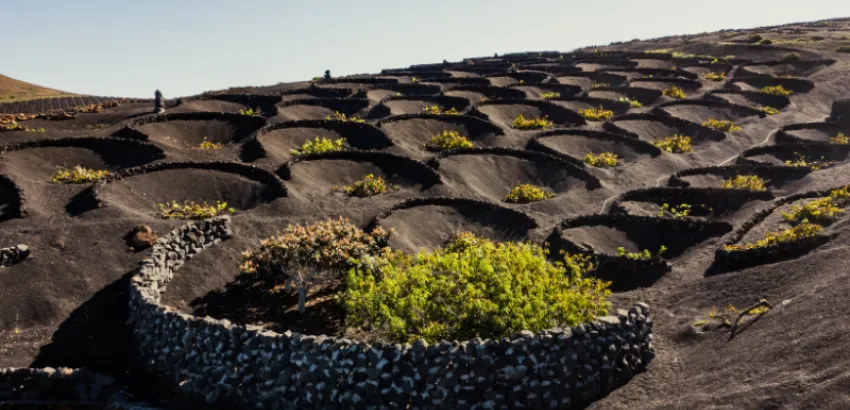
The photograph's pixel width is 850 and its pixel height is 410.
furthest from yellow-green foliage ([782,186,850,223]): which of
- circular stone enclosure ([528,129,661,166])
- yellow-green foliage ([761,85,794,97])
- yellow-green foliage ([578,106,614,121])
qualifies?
yellow-green foliage ([761,85,794,97])

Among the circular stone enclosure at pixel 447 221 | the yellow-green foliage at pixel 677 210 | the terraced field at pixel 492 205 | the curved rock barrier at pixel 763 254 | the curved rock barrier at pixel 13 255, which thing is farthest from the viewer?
the yellow-green foliage at pixel 677 210

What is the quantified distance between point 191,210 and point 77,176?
20.0 feet

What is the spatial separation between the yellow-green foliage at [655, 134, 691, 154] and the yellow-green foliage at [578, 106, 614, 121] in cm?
525

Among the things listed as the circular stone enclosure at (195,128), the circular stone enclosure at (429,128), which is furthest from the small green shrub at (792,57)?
the circular stone enclosure at (195,128)

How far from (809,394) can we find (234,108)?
4085cm

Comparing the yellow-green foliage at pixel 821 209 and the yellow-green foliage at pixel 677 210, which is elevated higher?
the yellow-green foliage at pixel 821 209

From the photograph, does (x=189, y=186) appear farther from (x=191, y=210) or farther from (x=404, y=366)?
(x=404, y=366)

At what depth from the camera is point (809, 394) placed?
10117 mm

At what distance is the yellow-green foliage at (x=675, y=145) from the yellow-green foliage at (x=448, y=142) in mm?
11159

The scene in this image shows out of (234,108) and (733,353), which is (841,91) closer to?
(234,108)

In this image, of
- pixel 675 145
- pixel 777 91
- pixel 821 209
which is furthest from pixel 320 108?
pixel 777 91

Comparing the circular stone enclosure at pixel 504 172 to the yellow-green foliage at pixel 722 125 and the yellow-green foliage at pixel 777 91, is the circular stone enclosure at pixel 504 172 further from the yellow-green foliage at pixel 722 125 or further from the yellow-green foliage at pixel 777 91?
the yellow-green foliage at pixel 777 91

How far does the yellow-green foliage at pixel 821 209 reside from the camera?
21.6 m

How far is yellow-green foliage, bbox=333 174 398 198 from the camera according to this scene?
28344 millimetres
